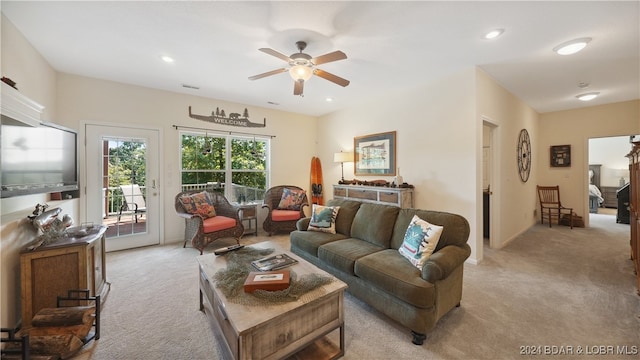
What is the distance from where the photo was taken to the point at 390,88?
402cm

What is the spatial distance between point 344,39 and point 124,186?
4.03 m

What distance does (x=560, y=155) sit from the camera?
5441 mm

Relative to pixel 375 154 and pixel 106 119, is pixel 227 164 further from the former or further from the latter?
pixel 375 154

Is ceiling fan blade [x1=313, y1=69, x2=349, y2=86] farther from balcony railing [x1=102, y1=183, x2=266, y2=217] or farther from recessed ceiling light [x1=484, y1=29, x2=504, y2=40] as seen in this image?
balcony railing [x1=102, y1=183, x2=266, y2=217]

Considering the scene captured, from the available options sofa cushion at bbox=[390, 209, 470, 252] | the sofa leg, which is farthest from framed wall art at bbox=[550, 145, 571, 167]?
the sofa leg

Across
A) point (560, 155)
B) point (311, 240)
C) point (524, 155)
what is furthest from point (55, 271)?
point (560, 155)

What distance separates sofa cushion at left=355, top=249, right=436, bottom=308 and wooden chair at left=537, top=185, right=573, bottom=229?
18.0ft

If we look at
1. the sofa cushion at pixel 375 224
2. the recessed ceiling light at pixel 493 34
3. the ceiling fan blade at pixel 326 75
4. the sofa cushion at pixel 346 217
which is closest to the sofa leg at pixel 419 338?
the sofa cushion at pixel 375 224

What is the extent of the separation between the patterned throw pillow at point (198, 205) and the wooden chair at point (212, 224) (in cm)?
6

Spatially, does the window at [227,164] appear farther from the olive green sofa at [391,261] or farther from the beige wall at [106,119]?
the olive green sofa at [391,261]

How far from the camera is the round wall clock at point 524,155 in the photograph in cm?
451

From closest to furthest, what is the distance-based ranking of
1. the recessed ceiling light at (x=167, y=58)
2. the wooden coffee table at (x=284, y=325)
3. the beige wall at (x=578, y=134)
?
the wooden coffee table at (x=284, y=325), the recessed ceiling light at (x=167, y=58), the beige wall at (x=578, y=134)

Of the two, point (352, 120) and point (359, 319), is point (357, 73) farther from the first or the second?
point (359, 319)

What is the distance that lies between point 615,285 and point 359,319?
289 centimetres
